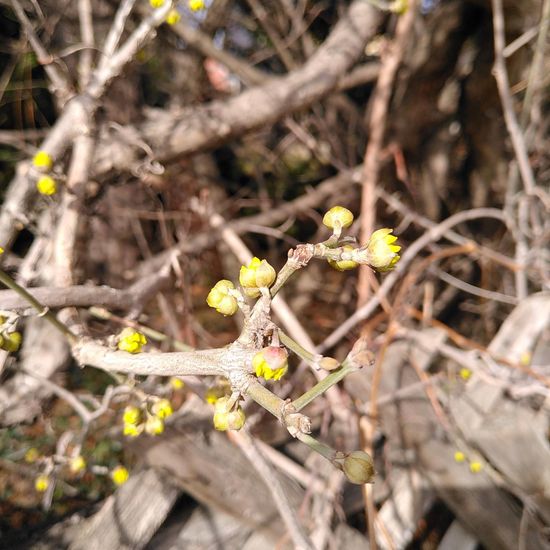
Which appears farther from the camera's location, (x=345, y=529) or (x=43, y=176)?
(x=345, y=529)

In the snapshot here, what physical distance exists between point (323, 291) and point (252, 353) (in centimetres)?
229

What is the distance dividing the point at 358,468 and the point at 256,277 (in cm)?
25

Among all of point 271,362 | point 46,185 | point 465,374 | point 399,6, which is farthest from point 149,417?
point 399,6

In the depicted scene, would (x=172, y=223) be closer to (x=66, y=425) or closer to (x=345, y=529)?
(x=66, y=425)

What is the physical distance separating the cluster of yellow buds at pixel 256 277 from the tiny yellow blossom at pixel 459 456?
888 mm

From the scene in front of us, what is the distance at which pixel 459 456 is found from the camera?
3.92ft

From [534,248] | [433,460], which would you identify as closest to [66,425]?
[433,460]

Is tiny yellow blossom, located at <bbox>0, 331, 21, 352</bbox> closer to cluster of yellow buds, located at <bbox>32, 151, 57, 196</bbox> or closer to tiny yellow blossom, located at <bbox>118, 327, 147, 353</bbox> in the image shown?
tiny yellow blossom, located at <bbox>118, 327, 147, 353</bbox>

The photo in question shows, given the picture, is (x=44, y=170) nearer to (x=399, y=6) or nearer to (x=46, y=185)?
(x=46, y=185)

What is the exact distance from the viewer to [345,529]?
4.03 feet

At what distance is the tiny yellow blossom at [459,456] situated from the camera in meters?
1.19

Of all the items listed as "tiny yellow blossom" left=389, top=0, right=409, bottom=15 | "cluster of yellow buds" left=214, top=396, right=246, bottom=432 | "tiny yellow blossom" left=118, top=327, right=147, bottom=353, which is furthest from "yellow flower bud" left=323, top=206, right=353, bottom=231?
"tiny yellow blossom" left=389, top=0, right=409, bottom=15

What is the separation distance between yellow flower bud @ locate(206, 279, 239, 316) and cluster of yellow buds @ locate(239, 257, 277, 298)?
0.04 meters

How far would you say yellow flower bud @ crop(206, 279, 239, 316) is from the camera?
61 centimetres
